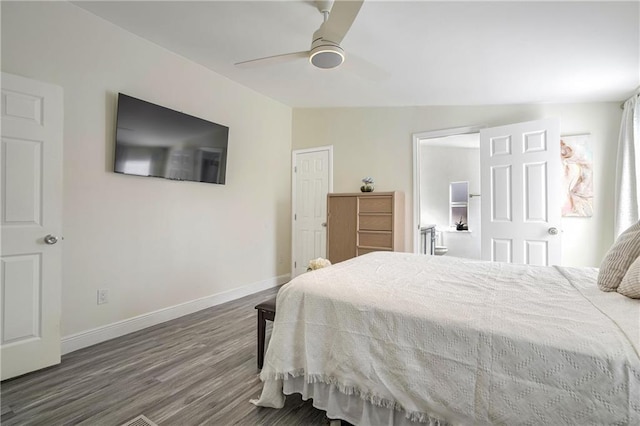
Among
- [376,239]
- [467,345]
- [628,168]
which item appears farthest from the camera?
[376,239]

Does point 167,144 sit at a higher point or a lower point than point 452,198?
higher

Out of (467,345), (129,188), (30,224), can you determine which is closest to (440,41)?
(467,345)

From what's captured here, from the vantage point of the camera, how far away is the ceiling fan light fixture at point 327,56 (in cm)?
199

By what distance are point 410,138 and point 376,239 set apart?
1.44 meters

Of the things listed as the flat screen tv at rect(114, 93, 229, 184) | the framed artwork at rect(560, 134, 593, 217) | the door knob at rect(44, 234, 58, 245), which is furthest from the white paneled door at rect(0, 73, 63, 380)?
the framed artwork at rect(560, 134, 593, 217)

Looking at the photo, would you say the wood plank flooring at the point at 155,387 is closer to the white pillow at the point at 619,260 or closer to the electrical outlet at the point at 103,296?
the electrical outlet at the point at 103,296

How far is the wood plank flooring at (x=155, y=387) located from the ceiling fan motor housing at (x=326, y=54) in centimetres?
220

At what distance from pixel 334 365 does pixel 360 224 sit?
Answer: 2581 millimetres

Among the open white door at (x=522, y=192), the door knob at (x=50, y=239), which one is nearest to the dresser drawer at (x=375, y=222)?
the open white door at (x=522, y=192)

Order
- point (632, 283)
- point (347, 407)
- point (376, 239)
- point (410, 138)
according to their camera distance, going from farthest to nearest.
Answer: point (410, 138)
point (376, 239)
point (347, 407)
point (632, 283)

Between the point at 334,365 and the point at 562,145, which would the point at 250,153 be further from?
the point at 562,145

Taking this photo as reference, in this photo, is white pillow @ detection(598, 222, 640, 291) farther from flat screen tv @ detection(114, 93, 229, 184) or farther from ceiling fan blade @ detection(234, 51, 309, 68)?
flat screen tv @ detection(114, 93, 229, 184)

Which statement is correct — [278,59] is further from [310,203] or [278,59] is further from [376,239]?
[310,203]

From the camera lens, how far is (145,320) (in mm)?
2863
